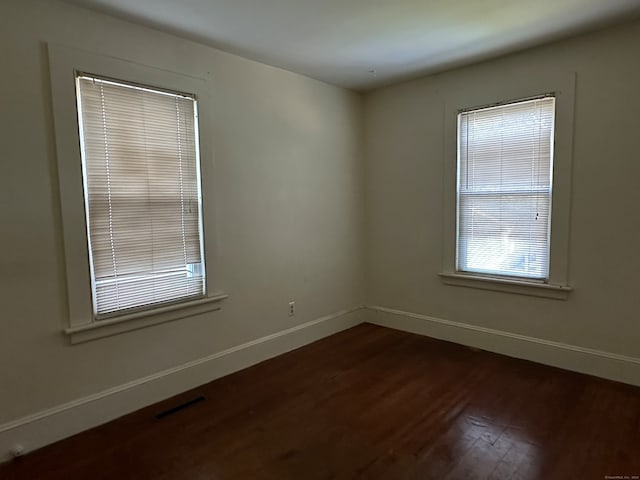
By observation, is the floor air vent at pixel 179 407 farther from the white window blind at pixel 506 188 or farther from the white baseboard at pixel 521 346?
the white window blind at pixel 506 188

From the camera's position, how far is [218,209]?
9.91 ft

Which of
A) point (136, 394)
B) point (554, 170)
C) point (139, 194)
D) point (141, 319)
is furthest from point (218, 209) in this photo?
point (554, 170)

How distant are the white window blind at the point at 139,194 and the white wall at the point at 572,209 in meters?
2.07

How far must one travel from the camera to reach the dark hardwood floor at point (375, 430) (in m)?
1.99

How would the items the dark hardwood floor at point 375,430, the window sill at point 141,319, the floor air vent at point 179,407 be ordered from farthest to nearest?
the floor air vent at point 179,407
the window sill at point 141,319
the dark hardwood floor at point 375,430

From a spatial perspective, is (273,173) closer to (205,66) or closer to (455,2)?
(205,66)

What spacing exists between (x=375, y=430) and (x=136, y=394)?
5.22 feet

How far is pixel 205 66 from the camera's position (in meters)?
2.89

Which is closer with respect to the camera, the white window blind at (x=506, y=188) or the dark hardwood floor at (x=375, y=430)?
the dark hardwood floor at (x=375, y=430)

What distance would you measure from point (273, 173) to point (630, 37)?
277 cm

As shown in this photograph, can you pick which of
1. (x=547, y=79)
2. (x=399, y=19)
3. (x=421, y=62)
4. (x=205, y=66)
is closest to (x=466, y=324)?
(x=547, y=79)

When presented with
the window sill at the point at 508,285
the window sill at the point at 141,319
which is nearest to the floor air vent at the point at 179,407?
the window sill at the point at 141,319

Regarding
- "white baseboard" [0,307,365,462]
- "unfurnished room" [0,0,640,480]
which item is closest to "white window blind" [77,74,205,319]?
"unfurnished room" [0,0,640,480]

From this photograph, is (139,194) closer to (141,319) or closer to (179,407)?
(141,319)
